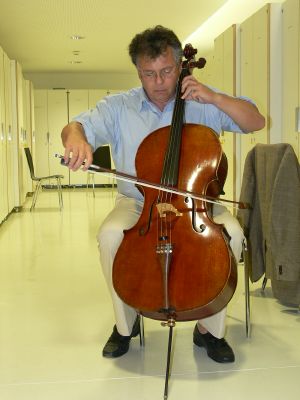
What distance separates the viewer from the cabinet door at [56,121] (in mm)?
10312

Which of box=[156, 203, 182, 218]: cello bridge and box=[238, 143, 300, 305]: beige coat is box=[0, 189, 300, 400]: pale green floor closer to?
box=[238, 143, 300, 305]: beige coat

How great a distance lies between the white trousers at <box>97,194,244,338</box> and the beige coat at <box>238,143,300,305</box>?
1.42ft

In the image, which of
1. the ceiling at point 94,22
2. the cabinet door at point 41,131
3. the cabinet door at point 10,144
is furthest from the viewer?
the cabinet door at point 41,131

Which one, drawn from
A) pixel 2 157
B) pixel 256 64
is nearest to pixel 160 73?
pixel 256 64

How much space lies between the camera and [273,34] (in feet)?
12.0

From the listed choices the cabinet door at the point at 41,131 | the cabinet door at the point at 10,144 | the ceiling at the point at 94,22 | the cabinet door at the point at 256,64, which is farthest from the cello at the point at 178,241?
the cabinet door at the point at 41,131

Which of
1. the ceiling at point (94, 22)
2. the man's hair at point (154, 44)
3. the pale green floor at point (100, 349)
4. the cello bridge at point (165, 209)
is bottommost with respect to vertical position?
the pale green floor at point (100, 349)

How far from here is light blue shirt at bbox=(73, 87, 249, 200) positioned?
1.95 meters

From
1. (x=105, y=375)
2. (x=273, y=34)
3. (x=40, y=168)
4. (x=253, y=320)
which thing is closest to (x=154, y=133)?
(x=105, y=375)

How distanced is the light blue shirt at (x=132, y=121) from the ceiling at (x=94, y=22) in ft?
12.7

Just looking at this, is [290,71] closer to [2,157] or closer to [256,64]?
[256,64]

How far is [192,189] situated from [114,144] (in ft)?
1.68

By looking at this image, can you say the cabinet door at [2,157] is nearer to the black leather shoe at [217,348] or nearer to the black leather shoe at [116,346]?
the black leather shoe at [116,346]

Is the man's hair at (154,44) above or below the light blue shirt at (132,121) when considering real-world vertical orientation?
above
